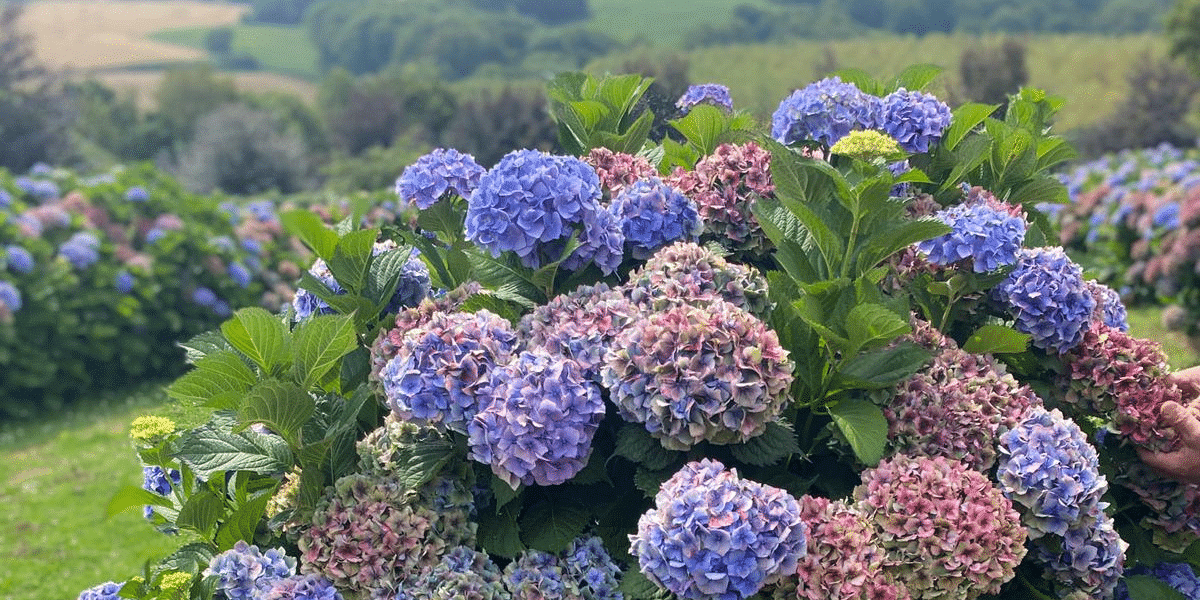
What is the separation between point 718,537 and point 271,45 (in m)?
99.0

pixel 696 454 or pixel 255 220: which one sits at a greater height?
pixel 696 454

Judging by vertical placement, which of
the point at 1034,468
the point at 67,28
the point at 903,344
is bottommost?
the point at 67,28

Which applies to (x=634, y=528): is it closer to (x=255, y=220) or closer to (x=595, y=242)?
(x=595, y=242)

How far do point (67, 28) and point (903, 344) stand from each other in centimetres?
8700

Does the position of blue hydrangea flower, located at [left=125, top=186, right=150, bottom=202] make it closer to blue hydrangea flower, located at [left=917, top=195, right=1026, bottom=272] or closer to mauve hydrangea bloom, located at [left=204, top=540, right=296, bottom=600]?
mauve hydrangea bloom, located at [left=204, top=540, right=296, bottom=600]

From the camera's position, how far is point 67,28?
77.6 metres

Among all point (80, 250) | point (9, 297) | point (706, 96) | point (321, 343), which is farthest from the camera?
point (80, 250)

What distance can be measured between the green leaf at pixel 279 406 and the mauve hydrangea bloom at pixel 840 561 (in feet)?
2.88

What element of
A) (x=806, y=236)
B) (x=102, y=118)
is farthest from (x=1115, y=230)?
(x=102, y=118)

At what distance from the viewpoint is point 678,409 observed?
172cm

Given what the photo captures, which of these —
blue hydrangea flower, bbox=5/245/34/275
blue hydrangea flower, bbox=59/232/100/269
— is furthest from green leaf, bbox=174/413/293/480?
blue hydrangea flower, bbox=59/232/100/269

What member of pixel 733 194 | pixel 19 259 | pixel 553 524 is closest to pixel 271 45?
pixel 19 259

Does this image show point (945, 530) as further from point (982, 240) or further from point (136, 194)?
point (136, 194)

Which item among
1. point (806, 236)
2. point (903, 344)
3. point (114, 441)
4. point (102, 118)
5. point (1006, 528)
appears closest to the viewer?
point (1006, 528)
